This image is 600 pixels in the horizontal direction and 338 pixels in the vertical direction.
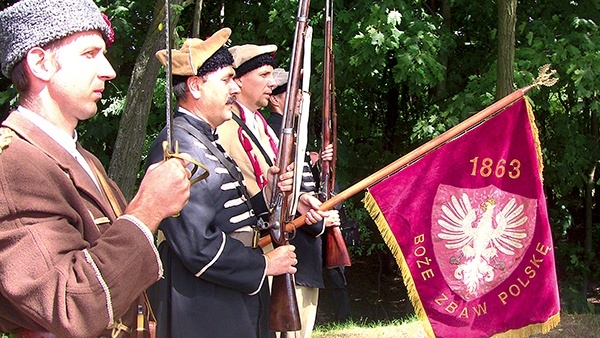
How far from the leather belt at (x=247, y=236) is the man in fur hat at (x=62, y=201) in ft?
3.78

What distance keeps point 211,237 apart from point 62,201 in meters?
1.13

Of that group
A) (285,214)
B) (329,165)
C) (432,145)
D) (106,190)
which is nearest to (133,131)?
(329,165)

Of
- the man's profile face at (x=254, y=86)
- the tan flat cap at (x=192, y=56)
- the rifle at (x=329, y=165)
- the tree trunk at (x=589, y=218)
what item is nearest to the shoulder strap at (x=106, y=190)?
the tan flat cap at (x=192, y=56)

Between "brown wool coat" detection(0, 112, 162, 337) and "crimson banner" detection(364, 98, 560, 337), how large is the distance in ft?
7.81

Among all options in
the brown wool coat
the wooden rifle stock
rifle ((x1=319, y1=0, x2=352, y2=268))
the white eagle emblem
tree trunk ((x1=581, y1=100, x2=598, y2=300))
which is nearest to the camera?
the brown wool coat

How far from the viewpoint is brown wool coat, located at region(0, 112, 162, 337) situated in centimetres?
167

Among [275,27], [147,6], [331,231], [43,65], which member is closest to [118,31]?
[147,6]

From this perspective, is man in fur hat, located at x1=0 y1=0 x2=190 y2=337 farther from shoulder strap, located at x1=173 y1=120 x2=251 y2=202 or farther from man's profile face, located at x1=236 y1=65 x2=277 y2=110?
man's profile face, located at x1=236 y1=65 x2=277 y2=110

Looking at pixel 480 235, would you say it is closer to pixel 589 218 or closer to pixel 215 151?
pixel 215 151

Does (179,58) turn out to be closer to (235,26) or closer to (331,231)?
(331,231)

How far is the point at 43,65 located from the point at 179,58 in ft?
4.35

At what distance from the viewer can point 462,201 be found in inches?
157

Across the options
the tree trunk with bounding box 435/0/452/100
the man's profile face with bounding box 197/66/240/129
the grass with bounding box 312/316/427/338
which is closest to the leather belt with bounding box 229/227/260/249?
the man's profile face with bounding box 197/66/240/129

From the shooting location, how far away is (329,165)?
17.4ft
